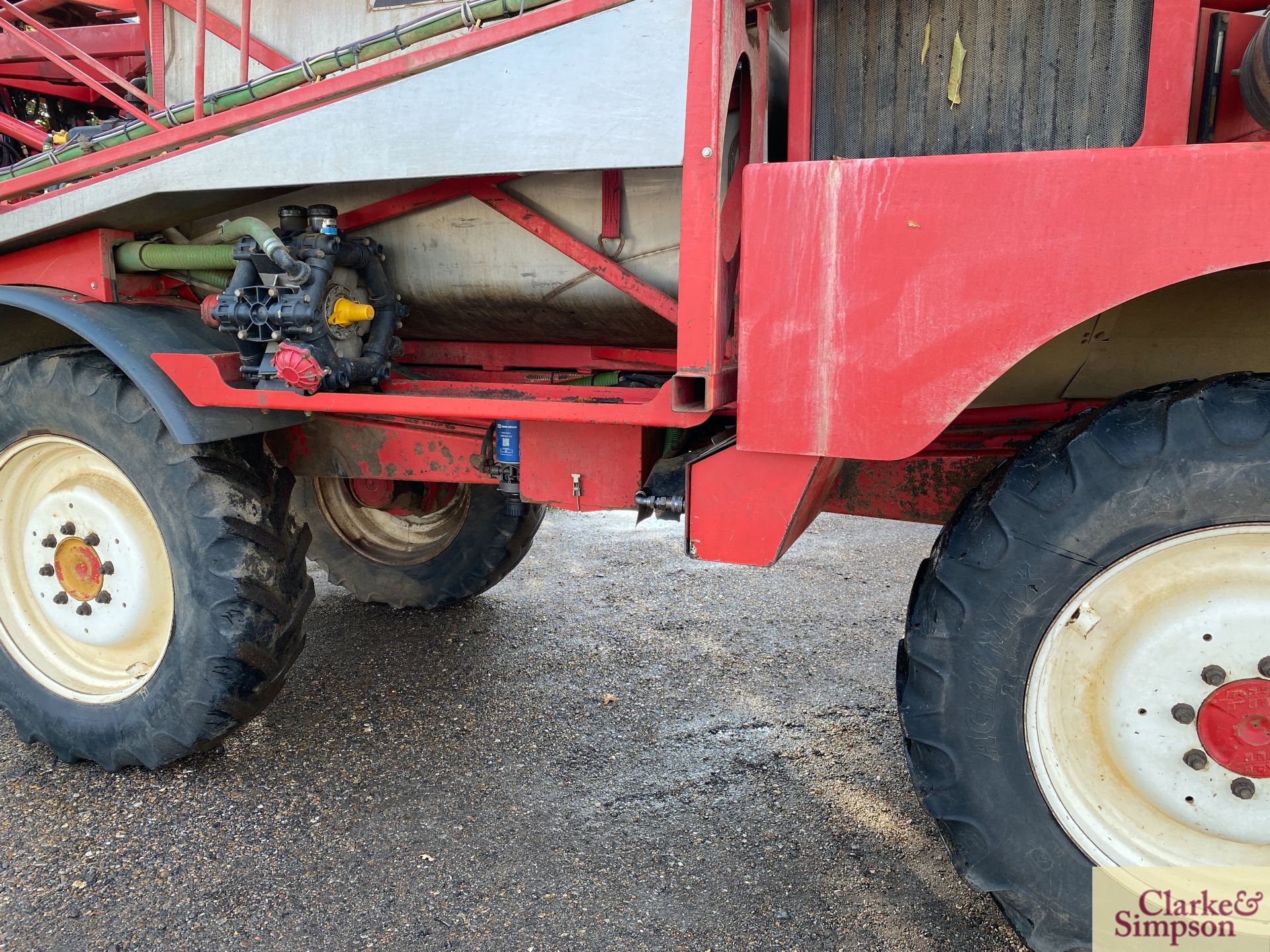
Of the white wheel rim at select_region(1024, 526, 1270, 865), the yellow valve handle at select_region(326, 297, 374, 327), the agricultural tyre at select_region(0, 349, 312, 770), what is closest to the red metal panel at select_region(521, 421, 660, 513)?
the yellow valve handle at select_region(326, 297, 374, 327)

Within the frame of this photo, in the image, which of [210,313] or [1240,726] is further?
[210,313]

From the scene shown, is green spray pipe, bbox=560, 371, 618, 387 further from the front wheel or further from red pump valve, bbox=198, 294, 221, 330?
the front wheel

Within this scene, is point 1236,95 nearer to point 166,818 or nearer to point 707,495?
point 707,495

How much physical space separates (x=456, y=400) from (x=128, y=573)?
126cm

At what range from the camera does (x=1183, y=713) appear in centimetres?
172

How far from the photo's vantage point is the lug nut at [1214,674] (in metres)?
1.70

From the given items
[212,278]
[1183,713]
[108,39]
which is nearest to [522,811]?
[1183,713]

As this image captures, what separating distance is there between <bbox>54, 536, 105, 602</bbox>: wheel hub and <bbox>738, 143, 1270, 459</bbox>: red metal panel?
2.07 m

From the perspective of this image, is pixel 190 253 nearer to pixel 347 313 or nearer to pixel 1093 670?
pixel 347 313

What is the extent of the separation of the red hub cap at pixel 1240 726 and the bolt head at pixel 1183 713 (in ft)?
0.05

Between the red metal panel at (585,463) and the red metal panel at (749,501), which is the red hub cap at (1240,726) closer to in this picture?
the red metal panel at (749,501)

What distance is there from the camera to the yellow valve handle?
232 cm

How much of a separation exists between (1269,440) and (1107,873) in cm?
88

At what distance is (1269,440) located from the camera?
157cm
